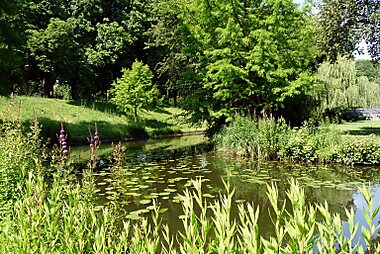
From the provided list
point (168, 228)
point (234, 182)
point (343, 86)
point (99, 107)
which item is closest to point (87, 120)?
point (99, 107)

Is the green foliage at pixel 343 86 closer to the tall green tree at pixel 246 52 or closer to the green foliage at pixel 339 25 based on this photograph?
the green foliage at pixel 339 25

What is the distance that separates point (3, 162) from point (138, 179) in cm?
538

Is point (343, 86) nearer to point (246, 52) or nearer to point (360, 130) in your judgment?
point (360, 130)

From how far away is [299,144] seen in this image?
40.5ft

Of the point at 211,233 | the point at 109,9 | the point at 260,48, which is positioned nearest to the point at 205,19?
the point at 260,48

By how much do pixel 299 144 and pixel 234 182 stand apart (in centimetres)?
425

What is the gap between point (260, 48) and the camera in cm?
1468

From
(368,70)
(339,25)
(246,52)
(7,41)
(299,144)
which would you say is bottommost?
(299,144)

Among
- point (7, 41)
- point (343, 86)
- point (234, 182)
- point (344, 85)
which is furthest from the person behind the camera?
point (344, 85)

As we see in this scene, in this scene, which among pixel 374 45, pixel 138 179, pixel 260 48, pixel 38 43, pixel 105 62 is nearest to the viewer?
pixel 138 179

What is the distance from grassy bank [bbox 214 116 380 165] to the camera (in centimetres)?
1140

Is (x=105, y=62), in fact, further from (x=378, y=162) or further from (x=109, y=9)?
(x=378, y=162)

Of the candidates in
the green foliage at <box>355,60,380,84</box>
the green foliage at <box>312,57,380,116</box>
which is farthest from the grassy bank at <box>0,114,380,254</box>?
the green foliage at <box>355,60,380,84</box>

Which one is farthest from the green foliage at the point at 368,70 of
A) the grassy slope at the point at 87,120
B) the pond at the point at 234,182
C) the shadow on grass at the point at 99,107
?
the pond at the point at 234,182
